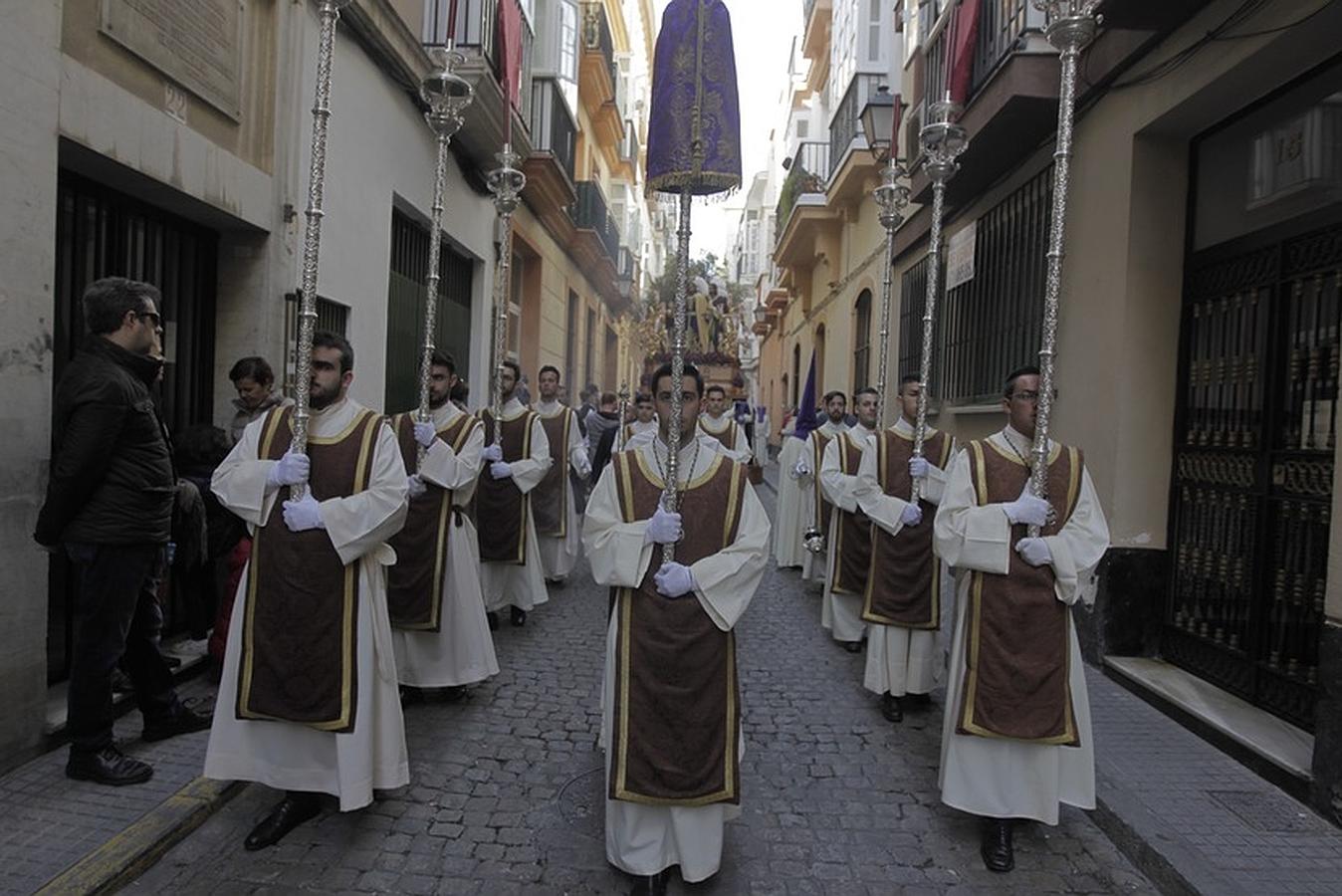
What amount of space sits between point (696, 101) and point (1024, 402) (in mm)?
1808

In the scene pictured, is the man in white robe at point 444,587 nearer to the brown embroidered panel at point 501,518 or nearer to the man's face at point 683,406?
the brown embroidered panel at point 501,518

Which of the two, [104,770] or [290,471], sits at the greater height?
[290,471]

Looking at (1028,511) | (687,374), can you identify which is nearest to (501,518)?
(687,374)

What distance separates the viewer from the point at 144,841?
3.35 meters

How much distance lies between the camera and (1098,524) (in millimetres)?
3789

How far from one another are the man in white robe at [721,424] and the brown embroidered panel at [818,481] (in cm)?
86

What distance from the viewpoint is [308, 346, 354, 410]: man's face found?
3.73 meters

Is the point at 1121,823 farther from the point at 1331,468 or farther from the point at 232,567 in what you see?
the point at 232,567

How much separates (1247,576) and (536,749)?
379 cm

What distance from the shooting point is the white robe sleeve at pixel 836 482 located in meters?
6.50

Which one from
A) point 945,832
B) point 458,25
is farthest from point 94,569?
point 458,25

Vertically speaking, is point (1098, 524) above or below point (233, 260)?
below

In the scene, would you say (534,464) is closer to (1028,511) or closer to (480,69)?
(1028,511)

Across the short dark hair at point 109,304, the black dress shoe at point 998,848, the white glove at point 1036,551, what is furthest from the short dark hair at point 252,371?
the black dress shoe at point 998,848
